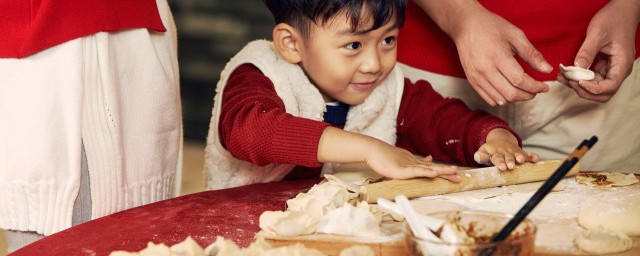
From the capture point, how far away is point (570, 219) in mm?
1277

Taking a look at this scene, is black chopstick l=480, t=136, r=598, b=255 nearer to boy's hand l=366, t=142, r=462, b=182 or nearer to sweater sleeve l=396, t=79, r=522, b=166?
boy's hand l=366, t=142, r=462, b=182

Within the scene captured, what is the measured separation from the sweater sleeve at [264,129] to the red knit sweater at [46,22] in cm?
30

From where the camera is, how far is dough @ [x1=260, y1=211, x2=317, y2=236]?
1.18 metres

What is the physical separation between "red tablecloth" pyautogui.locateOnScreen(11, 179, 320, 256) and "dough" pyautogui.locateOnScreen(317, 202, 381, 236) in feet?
0.42

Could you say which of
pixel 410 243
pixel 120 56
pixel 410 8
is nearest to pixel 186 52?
pixel 410 8

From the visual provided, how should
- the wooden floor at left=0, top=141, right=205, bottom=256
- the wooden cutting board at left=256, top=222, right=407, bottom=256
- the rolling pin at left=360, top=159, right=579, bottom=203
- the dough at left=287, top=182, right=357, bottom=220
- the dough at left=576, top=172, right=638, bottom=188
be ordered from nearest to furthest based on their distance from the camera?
the wooden cutting board at left=256, top=222, right=407, bottom=256
the dough at left=287, top=182, right=357, bottom=220
the rolling pin at left=360, top=159, right=579, bottom=203
the dough at left=576, top=172, right=638, bottom=188
the wooden floor at left=0, top=141, right=205, bottom=256

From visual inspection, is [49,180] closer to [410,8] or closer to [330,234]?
[330,234]

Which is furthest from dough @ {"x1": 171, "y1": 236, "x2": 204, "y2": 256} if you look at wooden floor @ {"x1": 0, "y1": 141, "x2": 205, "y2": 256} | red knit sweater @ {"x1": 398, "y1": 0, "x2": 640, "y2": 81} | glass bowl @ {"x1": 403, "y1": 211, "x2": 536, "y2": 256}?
wooden floor @ {"x1": 0, "y1": 141, "x2": 205, "y2": 256}

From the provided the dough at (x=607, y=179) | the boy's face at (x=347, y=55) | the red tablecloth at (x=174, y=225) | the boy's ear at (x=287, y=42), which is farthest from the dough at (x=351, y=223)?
the boy's ear at (x=287, y=42)

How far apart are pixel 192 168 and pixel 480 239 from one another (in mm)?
3357

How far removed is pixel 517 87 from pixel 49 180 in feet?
3.15

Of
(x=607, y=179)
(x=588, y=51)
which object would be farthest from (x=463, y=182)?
(x=588, y=51)

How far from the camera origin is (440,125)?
1.95 meters

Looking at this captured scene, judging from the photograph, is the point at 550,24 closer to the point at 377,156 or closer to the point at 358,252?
the point at 377,156
